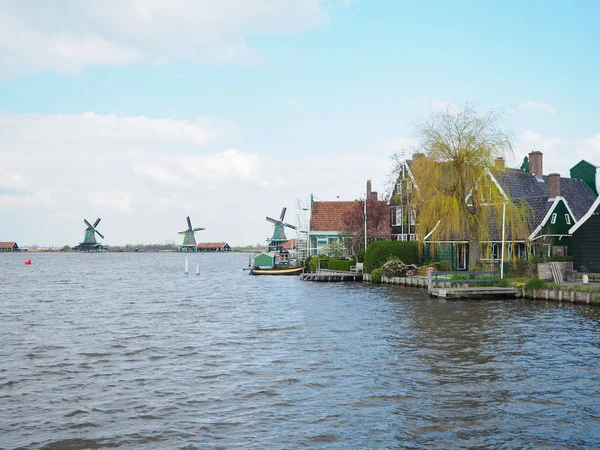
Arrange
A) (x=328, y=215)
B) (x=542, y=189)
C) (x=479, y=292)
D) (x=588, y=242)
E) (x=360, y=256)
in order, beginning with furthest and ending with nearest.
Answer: (x=328, y=215) < (x=360, y=256) < (x=542, y=189) < (x=588, y=242) < (x=479, y=292)

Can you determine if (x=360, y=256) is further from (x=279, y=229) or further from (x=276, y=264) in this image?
(x=279, y=229)

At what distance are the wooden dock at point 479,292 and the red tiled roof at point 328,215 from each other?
38407 millimetres

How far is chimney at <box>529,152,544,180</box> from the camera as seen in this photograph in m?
56.8

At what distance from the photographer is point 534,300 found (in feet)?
120

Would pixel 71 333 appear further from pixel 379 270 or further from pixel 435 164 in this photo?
pixel 379 270

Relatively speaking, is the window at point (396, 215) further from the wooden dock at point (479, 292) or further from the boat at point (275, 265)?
the wooden dock at point (479, 292)

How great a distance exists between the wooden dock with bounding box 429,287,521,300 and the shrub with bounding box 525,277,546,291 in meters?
0.88

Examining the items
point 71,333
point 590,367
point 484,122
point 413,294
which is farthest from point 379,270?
point 590,367

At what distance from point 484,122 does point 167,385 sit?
33.2 meters

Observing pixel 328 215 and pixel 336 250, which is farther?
pixel 328 215

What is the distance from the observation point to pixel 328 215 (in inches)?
3120

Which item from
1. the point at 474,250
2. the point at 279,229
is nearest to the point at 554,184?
the point at 474,250

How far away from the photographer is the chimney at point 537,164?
A: 56.8 m

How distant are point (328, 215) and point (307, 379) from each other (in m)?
62.3
